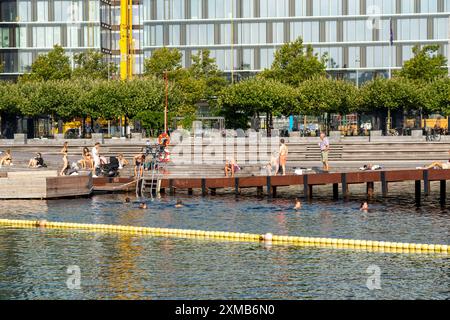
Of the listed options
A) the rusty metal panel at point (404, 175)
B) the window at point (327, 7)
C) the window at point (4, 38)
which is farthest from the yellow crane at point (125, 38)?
the rusty metal panel at point (404, 175)

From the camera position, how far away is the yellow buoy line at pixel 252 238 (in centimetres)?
3216

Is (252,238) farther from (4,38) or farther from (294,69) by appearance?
(4,38)

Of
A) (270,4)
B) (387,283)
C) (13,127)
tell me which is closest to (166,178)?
(387,283)

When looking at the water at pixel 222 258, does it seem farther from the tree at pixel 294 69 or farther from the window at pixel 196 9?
the window at pixel 196 9

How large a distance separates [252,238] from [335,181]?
52.9 ft

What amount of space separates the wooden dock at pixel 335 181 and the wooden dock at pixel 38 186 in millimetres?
6221

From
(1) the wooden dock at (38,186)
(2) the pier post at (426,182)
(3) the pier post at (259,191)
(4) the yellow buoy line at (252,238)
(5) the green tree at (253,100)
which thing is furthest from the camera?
(5) the green tree at (253,100)

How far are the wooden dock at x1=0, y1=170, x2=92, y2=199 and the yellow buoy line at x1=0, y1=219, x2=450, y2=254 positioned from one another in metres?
8.79

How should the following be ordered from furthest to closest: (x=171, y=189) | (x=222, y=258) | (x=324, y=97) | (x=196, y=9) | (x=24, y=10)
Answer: (x=24, y=10) → (x=196, y=9) → (x=324, y=97) → (x=171, y=189) → (x=222, y=258)

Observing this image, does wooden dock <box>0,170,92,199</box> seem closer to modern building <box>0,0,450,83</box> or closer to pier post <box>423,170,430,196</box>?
pier post <box>423,170,430,196</box>

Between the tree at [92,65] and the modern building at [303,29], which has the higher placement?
the modern building at [303,29]

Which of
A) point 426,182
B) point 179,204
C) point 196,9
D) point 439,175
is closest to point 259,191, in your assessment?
point 179,204

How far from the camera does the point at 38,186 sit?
49250mm
